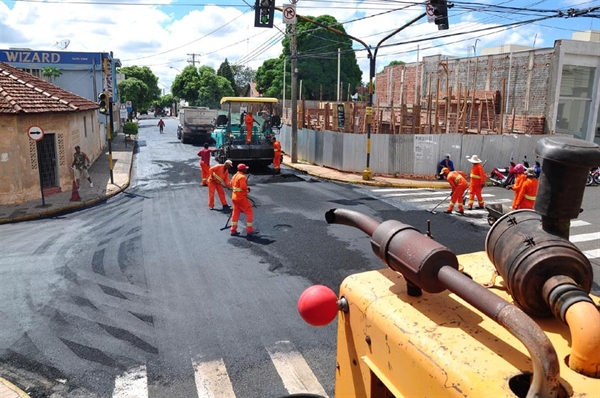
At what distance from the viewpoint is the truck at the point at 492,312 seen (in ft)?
6.42

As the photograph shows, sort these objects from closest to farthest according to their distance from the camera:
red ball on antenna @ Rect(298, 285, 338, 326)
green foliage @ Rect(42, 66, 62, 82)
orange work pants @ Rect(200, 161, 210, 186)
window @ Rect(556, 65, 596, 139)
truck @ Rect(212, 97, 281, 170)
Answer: red ball on antenna @ Rect(298, 285, 338, 326) < orange work pants @ Rect(200, 161, 210, 186) < truck @ Rect(212, 97, 281, 170) < window @ Rect(556, 65, 596, 139) < green foliage @ Rect(42, 66, 62, 82)

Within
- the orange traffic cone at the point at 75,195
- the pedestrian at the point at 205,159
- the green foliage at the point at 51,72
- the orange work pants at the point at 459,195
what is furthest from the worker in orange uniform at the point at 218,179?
the green foliage at the point at 51,72

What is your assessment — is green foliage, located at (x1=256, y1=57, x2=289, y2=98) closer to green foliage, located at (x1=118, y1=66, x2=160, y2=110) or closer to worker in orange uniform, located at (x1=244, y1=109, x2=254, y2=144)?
green foliage, located at (x1=118, y1=66, x2=160, y2=110)

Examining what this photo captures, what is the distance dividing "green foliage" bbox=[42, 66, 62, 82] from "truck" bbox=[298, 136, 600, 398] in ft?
118

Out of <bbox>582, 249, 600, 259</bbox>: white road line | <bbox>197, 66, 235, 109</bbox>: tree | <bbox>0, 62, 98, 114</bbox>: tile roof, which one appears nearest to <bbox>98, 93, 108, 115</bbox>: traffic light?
<bbox>0, 62, 98, 114</bbox>: tile roof

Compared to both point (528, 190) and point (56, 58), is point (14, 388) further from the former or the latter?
point (56, 58)

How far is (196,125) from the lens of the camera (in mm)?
33438

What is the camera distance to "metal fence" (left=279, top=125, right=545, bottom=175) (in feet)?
68.8

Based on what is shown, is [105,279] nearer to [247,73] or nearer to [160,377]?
[160,377]

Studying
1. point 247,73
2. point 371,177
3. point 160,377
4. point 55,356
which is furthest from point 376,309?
point 247,73

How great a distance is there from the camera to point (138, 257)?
986 cm

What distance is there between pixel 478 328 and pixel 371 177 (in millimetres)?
17894

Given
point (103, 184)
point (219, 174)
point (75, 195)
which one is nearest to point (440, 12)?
point (219, 174)

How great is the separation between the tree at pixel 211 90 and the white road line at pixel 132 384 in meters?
65.4
